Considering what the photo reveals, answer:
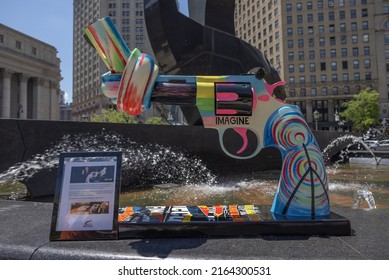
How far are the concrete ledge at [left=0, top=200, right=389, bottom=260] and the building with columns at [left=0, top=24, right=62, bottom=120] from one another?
6335 centimetres

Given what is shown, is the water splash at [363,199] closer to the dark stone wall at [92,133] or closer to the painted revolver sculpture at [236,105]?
the painted revolver sculpture at [236,105]

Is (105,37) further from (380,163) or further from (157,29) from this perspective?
(380,163)

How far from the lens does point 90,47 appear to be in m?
103

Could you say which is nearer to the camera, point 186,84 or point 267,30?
point 186,84

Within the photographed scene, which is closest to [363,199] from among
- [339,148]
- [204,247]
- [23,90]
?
[204,247]

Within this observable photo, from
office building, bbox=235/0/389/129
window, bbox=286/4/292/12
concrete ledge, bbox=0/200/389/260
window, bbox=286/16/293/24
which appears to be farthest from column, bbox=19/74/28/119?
concrete ledge, bbox=0/200/389/260

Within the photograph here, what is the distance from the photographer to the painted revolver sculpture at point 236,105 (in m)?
3.51

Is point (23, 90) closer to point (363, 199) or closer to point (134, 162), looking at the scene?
point (134, 162)

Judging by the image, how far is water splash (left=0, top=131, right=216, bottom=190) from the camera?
7445 millimetres

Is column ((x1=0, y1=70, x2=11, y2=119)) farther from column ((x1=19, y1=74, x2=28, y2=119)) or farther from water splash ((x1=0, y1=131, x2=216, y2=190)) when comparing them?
water splash ((x1=0, y1=131, x2=216, y2=190))

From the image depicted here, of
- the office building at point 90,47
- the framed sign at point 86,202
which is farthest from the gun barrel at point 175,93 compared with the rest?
the office building at point 90,47

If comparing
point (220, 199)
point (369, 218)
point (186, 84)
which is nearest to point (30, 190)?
point (220, 199)

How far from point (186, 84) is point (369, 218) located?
2.88 metres

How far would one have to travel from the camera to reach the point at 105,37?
3514 mm
